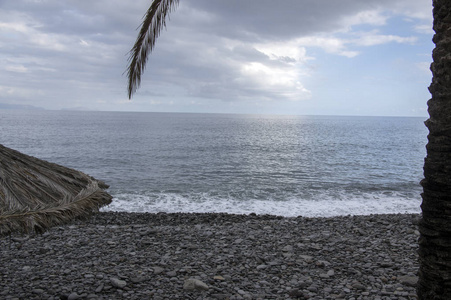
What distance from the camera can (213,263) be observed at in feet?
22.5

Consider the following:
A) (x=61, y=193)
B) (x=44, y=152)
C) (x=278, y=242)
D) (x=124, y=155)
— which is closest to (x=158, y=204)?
(x=278, y=242)

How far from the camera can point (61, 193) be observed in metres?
4.06

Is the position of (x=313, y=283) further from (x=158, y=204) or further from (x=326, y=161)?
(x=326, y=161)

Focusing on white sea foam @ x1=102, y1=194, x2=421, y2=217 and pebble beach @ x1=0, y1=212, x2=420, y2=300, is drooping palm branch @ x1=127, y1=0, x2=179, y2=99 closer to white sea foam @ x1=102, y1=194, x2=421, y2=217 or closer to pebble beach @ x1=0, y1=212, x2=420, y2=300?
pebble beach @ x1=0, y1=212, x2=420, y2=300

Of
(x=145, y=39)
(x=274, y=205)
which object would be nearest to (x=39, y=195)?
(x=145, y=39)

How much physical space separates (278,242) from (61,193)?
5.64m

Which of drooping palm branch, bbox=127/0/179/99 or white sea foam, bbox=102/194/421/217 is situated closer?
drooping palm branch, bbox=127/0/179/99

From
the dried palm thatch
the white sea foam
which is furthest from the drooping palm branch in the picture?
the white sea foam

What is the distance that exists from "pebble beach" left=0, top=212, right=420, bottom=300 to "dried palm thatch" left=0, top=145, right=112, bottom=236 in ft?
1.02

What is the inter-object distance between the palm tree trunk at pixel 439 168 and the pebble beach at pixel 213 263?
6.96 feet

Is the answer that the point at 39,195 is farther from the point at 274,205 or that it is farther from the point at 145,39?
the point at 274,205

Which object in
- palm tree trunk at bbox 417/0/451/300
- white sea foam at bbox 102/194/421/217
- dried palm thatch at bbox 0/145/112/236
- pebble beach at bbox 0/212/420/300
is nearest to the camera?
palm tree trunk at bbox 417/0/451/300

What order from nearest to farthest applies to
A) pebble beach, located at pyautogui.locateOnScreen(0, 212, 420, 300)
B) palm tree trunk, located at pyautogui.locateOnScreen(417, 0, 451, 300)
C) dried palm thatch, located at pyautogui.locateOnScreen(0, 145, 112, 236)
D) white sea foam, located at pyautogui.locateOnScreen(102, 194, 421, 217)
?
palm tree trunk, located at pyautogui.locateOnScreen(417, 0, 451, 300)
dried palm thatch, located at pyautogui.locateOnScreen(0, 145, 112, 236)
pebble beach, located at pyautogui.locateOnScreen(0, 212, 420, 300)
white sea foam, located at pyautogui.locateOnScreen(102, 194, 421, 217)

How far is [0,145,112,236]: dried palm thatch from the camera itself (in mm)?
3447
